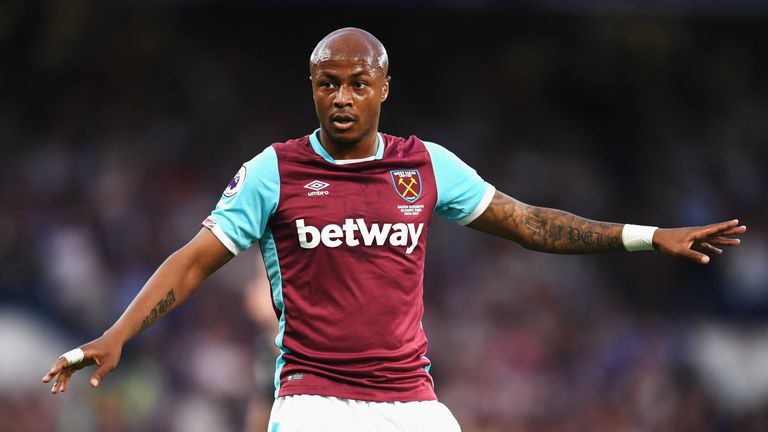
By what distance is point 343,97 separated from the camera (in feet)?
16.4

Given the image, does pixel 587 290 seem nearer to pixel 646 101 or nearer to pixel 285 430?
pixel 646 101

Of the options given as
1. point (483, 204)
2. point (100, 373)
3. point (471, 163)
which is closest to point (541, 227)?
point (483, 204)

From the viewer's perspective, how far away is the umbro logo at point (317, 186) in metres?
5.06

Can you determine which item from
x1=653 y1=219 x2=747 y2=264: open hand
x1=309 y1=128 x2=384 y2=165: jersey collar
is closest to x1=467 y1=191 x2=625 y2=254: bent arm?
x1=653 y1=219 x2=747 y2=264: open hand

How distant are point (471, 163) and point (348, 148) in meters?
7.94

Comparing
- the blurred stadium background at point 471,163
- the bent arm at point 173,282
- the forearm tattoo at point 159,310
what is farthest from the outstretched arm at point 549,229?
the blurred stadium background at point 471,163

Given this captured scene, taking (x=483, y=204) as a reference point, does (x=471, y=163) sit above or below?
above

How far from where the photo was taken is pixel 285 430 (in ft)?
15.9

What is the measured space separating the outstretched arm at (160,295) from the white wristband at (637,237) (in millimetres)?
1735

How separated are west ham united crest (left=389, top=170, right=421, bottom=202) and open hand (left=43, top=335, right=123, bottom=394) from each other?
1.35 meters

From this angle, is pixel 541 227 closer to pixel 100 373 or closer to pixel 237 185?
pixel 237 185

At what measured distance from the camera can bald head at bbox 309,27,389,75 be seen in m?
5.01

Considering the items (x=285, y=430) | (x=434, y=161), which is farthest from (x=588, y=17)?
(x=285, y=430)

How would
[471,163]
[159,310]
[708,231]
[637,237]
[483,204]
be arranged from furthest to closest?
[471,163] → [483,204] → [637,237] → [708,231] → [159,310]
